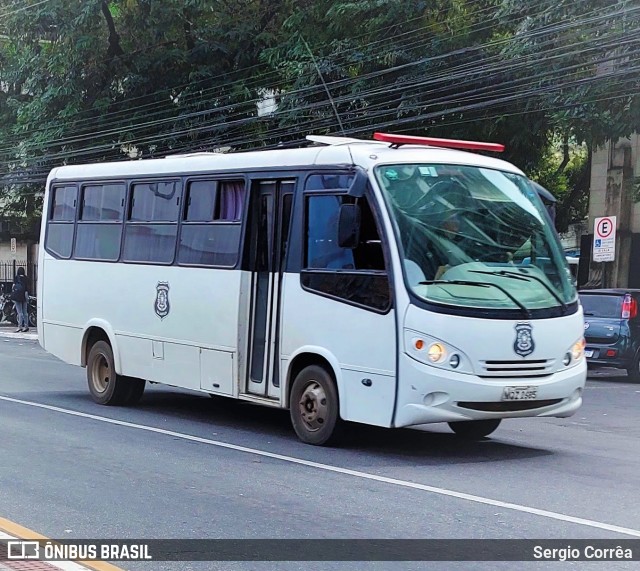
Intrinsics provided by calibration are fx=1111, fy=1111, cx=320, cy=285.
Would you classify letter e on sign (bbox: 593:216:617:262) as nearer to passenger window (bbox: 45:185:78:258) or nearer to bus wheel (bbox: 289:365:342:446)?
passenger window (bbox: 45:185:78:258)

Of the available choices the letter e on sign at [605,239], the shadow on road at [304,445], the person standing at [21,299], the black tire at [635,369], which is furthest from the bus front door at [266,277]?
the person standing at [21,299]

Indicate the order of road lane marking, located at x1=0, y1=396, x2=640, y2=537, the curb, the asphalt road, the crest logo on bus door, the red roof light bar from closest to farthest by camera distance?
1. the asphalt road
2. road lane marking, located at x1=0, y1=396, x2=640, y2=537
3. the red roof light bar
4. the crest logo on bus door
5. the curb

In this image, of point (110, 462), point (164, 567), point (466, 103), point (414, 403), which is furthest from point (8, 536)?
point (466, 103)

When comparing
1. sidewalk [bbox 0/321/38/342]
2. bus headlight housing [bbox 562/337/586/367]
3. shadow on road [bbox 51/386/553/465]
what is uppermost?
bus headlight housing [bbox 562/337/586/367]

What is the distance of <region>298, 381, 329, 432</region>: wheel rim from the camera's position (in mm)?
10609

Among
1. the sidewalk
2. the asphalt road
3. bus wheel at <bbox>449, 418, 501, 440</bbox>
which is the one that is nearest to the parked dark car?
the asphalt road

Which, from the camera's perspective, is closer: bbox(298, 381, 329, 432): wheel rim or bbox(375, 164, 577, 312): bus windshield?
bbox(375, 164, 577, 312): bus windshield

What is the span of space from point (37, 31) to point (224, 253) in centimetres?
2067

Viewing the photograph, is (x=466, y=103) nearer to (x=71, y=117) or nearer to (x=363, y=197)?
(x=71, y=117)

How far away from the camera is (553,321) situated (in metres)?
10.1

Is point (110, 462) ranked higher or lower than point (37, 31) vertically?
lower

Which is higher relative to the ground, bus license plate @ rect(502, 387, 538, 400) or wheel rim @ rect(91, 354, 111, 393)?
bus license plate @ rect(502, 387, 538, 400)

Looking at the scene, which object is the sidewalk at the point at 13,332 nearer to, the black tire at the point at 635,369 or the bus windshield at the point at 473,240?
the black tire at the point at 635,369

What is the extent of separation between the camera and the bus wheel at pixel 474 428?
37.2 ft
